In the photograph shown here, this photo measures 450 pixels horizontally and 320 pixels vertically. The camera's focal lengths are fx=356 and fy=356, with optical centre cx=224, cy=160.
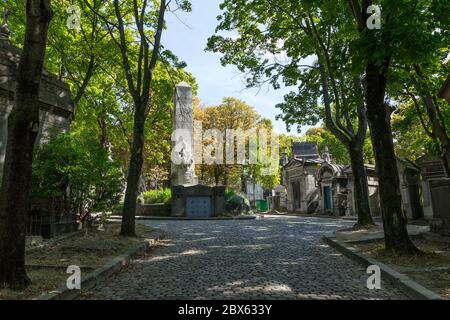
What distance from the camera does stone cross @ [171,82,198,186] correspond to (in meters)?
27.0

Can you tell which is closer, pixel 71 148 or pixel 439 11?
pixel 439 11

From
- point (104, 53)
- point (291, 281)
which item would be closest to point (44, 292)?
point (291, 281)

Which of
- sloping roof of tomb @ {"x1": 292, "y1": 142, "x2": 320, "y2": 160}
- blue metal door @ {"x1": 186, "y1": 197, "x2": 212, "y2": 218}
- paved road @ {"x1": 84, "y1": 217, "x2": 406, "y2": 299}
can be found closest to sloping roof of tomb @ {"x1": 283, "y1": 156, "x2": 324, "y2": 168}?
sloping roof of tomb @ {"x1": 292, "y1": 142, "x2": 320, "y2": 160}

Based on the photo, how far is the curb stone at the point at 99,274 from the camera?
4.85 m

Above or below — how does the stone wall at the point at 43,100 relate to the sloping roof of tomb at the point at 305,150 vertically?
below

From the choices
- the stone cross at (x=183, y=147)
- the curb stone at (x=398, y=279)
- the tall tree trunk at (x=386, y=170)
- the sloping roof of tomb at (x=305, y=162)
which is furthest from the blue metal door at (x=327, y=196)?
the tall tree trunk at (x=386, y=170)

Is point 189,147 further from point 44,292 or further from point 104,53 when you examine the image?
point 44,292

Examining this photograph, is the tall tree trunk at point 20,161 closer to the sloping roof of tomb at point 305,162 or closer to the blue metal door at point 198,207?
the blue metal door at point 198,207

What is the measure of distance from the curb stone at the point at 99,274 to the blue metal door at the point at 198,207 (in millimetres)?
14874

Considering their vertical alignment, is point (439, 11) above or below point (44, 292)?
above

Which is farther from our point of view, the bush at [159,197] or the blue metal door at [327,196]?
the blue metal door at [327,196]

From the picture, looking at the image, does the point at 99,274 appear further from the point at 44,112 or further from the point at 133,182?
the point at 44,112

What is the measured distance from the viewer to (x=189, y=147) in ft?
90.5

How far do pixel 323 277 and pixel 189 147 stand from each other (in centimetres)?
2204
